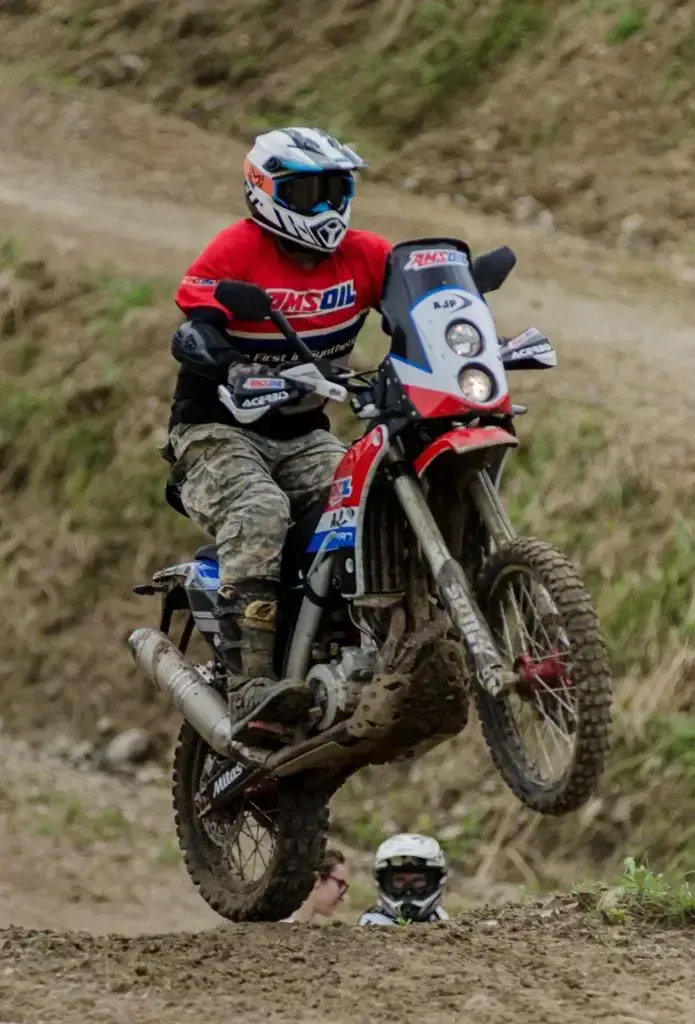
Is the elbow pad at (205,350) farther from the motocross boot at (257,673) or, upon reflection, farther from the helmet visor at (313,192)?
the motocross boot at (257,673)

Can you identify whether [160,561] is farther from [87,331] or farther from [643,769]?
[643,769]

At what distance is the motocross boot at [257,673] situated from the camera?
639cm

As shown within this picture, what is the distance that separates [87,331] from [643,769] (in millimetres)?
6182

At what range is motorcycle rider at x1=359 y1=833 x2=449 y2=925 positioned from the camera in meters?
7.91

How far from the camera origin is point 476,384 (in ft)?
19.4

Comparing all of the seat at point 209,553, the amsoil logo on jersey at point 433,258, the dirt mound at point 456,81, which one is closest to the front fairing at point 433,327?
the amsoil logo on jersey at point 433,258

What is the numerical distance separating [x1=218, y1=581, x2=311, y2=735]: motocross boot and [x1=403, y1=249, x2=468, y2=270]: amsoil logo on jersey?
4.16 ft

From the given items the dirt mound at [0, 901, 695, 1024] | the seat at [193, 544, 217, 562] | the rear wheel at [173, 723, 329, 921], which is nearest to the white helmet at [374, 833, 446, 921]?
the rear wheel at [173, 723, 329, 921]

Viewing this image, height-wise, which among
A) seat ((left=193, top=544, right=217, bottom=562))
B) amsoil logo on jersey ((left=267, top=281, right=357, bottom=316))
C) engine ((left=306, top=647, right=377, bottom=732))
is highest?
amsoil logo on jersey ((left=267, top=281, right=357, bottom=316))

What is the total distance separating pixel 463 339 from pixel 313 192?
0.85 metres

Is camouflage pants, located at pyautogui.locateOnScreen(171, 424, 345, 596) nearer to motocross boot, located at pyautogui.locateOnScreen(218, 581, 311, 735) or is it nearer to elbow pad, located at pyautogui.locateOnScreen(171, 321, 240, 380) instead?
motocross boot, located at pyautogui.locateOnScreen(218, 581, 311, 735)

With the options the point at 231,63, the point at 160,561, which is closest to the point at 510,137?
the point at 231,63

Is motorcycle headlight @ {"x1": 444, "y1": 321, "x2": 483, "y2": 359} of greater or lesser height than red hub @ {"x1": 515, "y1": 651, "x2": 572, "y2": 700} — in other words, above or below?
above

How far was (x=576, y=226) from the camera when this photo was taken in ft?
51.7
